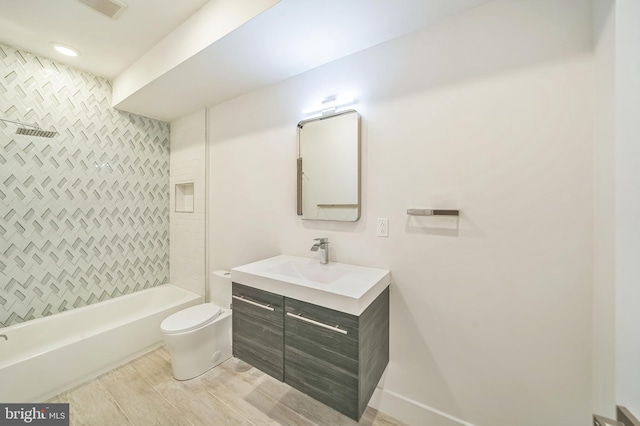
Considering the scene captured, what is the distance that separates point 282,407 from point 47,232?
2.64 m

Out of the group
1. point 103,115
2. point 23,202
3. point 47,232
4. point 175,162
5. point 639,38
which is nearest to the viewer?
point 639,38

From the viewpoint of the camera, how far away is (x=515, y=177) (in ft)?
3.93

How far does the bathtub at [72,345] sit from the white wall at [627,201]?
3119mm

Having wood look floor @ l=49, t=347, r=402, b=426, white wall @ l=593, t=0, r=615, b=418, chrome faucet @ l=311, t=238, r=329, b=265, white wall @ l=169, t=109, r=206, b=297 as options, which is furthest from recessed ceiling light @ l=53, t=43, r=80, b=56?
white wall @ l=593, t=0, r=615, b=418

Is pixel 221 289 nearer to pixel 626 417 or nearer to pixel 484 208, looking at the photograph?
pixel 484 208

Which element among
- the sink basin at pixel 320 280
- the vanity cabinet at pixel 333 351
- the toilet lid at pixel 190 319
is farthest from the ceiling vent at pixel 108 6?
the toilet lid at pixel 190 319

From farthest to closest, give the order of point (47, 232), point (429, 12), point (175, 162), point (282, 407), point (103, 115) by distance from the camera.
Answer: point (175, 162), point (103, 115), point (47, 232), point (282, 407), point (429, 12)

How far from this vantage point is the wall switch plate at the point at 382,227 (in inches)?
61.2

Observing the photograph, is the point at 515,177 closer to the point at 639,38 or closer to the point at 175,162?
the point at 639,38

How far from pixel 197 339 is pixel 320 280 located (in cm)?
118

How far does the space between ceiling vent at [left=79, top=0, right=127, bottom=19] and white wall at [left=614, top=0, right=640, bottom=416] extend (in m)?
2.66

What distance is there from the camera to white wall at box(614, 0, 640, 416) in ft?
2.77

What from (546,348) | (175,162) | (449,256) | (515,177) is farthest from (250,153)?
(546,348)

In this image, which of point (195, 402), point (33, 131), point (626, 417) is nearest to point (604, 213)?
point (626, 417)
